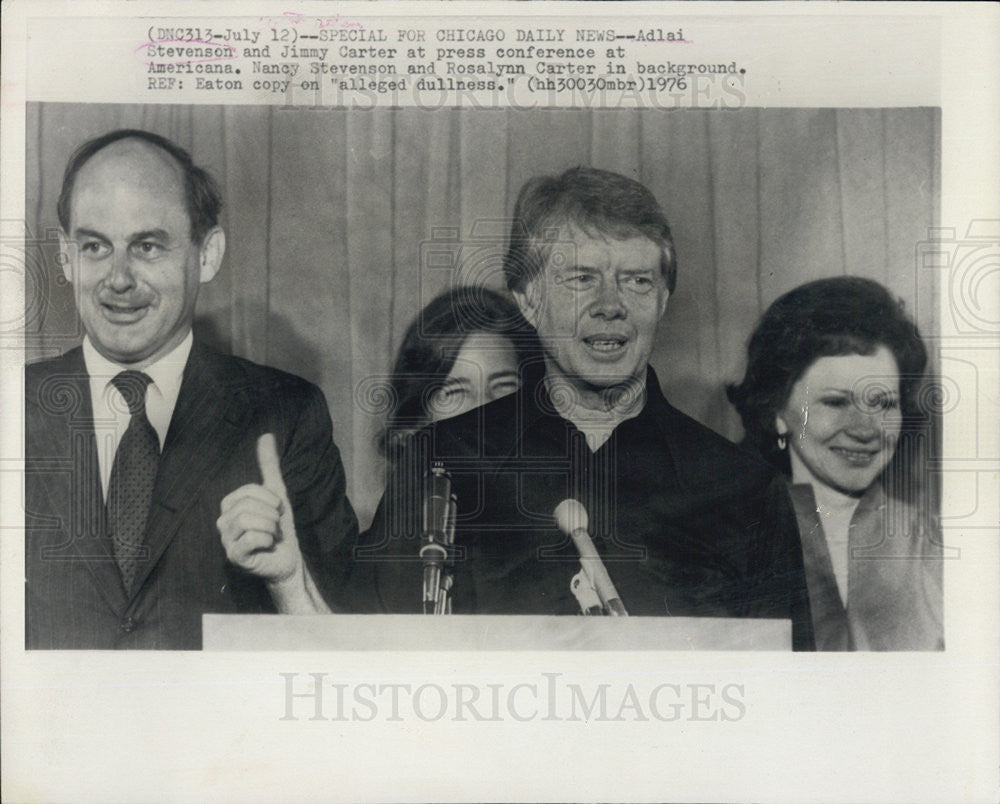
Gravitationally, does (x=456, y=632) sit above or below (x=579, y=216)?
below

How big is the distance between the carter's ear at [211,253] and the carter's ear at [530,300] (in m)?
0.80

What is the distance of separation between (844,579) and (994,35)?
1.55 metres

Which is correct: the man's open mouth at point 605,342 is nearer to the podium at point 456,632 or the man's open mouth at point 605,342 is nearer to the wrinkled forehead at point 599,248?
the wrinkled forehead at point 599,248

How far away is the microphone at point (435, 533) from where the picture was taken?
256cm

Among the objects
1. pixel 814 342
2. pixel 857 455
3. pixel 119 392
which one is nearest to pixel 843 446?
pixel 857 455

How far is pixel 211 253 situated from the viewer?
102 inches

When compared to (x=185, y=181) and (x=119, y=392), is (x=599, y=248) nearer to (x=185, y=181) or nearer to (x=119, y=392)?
(x=185, y=181)

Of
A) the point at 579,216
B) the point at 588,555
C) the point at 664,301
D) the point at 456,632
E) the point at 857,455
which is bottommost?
the point at 456,632

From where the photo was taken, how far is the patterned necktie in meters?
2.55

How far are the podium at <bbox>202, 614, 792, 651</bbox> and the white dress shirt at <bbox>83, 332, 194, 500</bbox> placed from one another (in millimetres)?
555

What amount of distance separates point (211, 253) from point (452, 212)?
2.16 ft

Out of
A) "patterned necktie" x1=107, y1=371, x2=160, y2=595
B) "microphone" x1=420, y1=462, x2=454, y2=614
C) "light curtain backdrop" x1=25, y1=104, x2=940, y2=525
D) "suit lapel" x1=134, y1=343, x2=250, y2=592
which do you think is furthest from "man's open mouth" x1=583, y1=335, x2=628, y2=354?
"patterned necktie" x1=107, y1=371, x2=160, y2=595

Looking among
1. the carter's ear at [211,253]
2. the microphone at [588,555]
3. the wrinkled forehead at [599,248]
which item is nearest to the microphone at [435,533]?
the microphone at [588,555]

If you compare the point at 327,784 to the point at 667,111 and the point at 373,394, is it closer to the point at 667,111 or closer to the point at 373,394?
the point at 373,394
